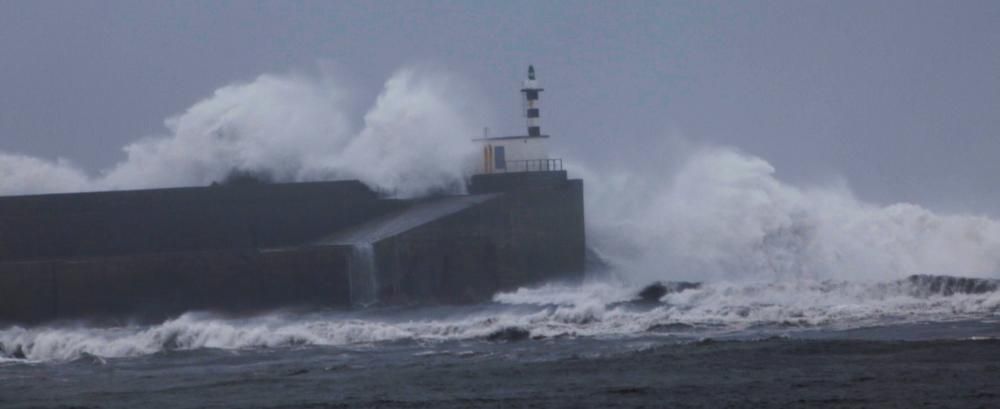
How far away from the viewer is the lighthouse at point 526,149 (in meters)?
30.6

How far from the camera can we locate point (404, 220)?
27906mm

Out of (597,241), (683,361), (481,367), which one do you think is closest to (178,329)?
(481,367)

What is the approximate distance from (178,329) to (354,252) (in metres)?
3.61

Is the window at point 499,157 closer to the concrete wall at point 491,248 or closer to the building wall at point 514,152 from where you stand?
the building wall at point 514,152

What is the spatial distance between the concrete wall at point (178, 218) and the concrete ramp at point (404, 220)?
394mm

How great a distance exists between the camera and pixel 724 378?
15.6m

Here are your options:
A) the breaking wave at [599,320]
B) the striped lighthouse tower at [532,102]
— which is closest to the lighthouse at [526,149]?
the striped lighthouse tower at [532,102]

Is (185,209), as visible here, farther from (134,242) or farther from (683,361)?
(683,361)

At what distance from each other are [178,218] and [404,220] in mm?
3537

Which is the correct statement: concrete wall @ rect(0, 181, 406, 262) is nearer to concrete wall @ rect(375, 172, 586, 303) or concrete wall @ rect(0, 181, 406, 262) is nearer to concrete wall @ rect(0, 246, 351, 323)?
concrete wall @ rect(0, 246, 351, 323)

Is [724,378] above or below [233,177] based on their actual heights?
below

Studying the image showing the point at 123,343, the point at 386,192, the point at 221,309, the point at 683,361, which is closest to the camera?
the point at 683,361

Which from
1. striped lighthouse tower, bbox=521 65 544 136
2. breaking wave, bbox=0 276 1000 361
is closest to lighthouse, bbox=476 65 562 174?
striped lighthouse tower, bbox=521 65 544 136

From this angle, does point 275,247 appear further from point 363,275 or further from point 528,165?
point 528,165
